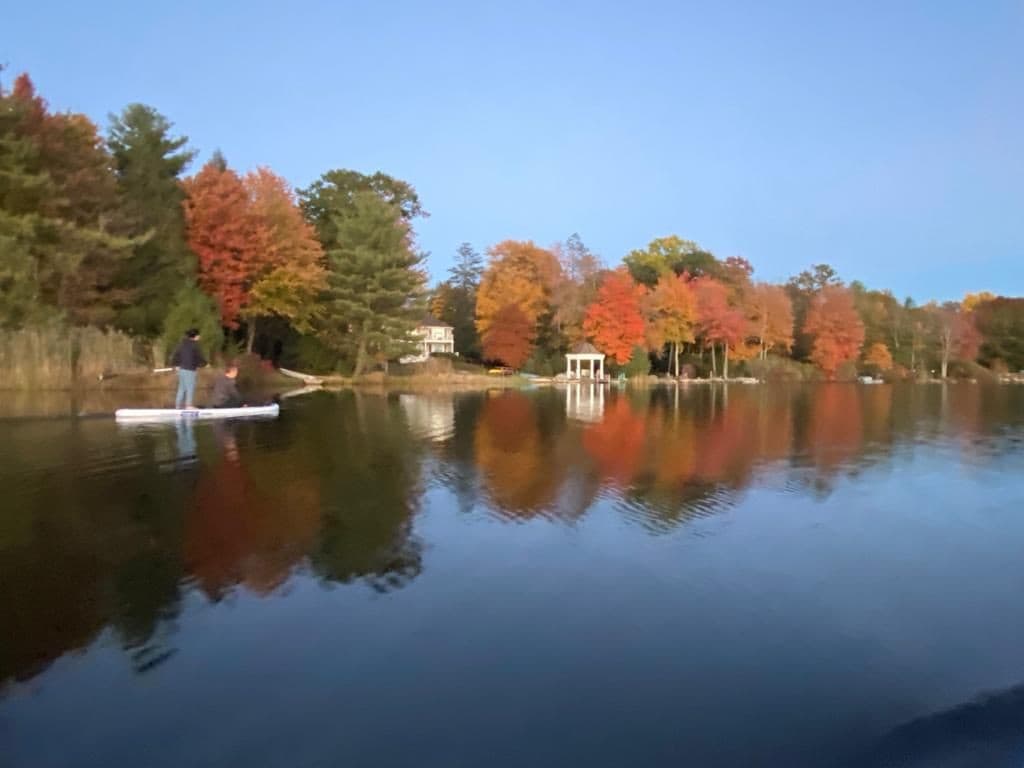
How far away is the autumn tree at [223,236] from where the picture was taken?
106 ft

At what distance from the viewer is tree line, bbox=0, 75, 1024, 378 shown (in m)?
24.1

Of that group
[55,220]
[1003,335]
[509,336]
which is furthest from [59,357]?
[1003,335]

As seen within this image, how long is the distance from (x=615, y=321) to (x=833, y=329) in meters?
25.2

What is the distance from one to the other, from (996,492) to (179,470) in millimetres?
10546

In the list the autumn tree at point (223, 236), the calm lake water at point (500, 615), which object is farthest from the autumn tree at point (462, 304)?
the calm lake water at point (500, 615)

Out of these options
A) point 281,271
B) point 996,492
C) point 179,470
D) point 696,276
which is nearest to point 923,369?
point 696,276

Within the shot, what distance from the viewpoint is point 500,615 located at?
18.0 feet

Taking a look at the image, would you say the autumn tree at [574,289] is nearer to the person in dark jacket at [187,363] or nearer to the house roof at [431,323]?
the house roof at [431,323]

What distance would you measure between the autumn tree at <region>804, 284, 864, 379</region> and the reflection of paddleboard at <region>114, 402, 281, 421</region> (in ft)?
187

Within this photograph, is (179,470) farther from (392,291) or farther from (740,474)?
(392,291)

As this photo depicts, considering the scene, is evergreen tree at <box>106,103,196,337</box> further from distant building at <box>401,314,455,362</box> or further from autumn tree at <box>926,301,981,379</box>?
autumn tree at <box>926,301,981,379</box>

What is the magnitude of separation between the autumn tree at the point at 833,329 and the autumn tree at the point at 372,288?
4086cm

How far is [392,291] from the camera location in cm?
3650

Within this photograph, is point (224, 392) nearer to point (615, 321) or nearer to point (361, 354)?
point (361, 354)
